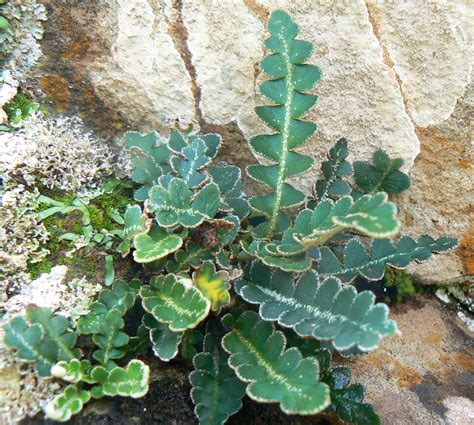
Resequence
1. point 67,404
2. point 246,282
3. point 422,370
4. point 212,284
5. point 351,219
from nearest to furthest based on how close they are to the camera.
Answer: point 351,219, point 67,404, point 212,284, point 246,282, point 422,370

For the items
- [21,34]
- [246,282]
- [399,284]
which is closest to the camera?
[246,282]

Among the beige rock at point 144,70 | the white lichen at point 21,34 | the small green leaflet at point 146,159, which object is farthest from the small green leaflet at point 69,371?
the white lichen at point 21,34

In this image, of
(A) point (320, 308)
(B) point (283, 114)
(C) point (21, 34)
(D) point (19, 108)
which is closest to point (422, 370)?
(A) point (320, 308)

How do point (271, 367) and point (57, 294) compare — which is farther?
point (57, 294)

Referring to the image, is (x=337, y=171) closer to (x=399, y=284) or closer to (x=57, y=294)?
(x=399, y=284)

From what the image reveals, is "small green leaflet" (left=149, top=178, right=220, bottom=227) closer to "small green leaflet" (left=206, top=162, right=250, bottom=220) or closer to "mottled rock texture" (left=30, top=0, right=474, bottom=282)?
"small green leaflet" (left=206, top=162, right=250, bottom=220)

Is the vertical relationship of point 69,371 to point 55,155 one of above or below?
below

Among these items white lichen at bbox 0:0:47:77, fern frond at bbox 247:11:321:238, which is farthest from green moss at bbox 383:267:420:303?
white lichen at bbox 0:0:47:77
